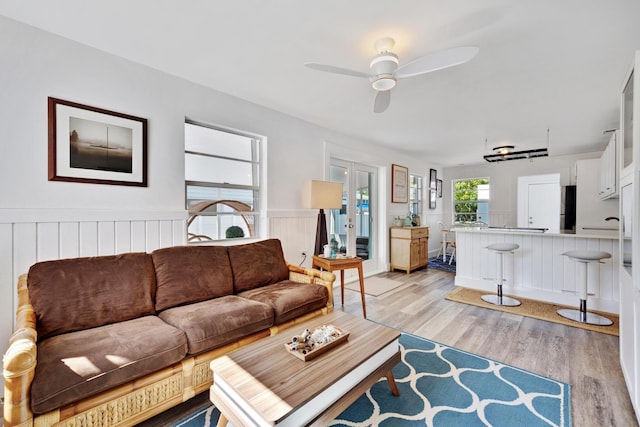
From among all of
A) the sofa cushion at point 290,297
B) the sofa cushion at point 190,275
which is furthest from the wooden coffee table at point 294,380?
the sofa cushion at point 190,275

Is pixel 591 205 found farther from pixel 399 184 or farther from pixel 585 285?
pixel 399 184

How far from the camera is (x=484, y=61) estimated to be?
233cm

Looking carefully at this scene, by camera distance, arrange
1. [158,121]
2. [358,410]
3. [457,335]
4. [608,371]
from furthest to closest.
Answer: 1. [457,335]
2. [158,121]
3. [608,371]
4. [358,410]

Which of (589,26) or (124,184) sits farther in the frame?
(124,184)

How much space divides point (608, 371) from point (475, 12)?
2704 mm

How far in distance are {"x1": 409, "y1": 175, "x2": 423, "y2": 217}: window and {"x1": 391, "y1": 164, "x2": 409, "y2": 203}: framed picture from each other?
472 millimetres

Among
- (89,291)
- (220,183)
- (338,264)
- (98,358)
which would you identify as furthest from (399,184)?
(98,358)

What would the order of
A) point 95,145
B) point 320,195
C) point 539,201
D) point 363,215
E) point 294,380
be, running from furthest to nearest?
point 539,201 → point 363,215 → point 320,195 → point 95,145 → point 294,380

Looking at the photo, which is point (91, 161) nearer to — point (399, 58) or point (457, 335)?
point (399, 58)

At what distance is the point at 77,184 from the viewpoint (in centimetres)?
215

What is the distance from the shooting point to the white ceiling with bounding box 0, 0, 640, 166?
68.7 inches

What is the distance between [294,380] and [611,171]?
4.64m

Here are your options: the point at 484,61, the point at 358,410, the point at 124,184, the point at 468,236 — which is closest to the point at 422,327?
the point at 358,410

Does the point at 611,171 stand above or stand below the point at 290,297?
above
